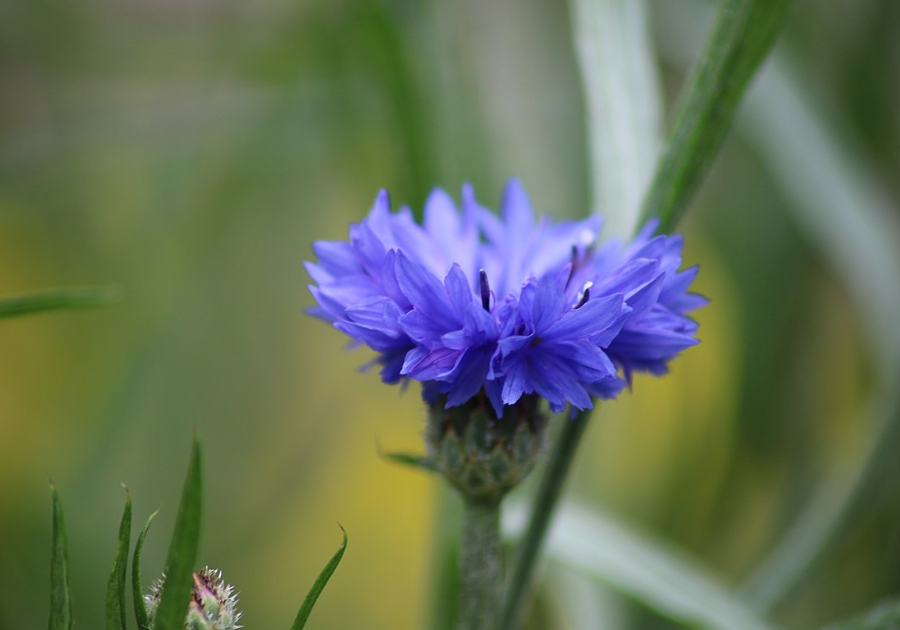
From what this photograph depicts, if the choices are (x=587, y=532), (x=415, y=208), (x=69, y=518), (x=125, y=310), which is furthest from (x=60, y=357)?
(x=587, y=532)

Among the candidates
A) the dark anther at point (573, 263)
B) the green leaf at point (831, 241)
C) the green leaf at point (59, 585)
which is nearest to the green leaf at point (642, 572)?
the green leaf at point (831, 241)

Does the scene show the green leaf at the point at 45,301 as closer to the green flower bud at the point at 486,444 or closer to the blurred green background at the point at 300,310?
the green flower bud at the point at 486,444

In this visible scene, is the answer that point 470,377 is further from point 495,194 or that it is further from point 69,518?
point 69,518

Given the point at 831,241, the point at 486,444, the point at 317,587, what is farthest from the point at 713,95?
the point at 831,241

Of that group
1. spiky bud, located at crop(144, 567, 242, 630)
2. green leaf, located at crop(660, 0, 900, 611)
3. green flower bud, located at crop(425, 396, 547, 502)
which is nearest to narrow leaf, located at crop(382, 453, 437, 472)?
A: green flower bud, located at crop(425, 396, 547, 502)

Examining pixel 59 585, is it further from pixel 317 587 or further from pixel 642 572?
pixel 642 572
